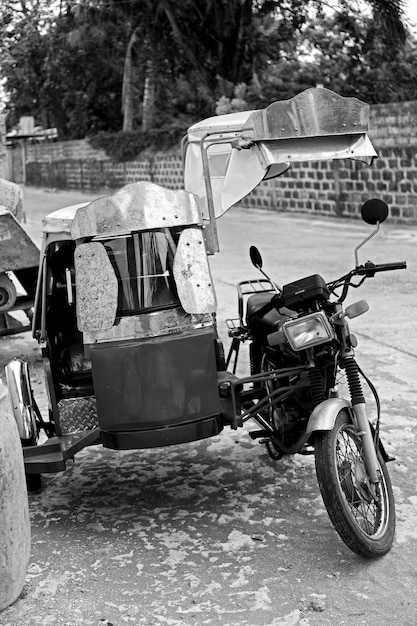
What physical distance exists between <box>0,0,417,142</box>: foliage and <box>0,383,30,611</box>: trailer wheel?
19.7 m

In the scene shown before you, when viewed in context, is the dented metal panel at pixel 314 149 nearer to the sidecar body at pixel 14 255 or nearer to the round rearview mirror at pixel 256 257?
the round rearview mirror at pixel 256 257

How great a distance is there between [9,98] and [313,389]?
4491 centimetres

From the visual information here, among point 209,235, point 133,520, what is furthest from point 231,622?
point 209,235

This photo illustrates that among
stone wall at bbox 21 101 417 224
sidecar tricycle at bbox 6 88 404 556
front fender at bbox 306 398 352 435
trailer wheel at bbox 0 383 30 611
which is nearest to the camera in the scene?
trailer wheel at bbox 0 383 30 611

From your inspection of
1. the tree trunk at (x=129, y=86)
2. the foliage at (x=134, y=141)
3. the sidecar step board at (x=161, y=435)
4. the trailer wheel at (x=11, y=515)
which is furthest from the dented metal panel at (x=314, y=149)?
the tree trunk at (x=129, y=86)

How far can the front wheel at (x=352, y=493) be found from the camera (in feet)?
11.5

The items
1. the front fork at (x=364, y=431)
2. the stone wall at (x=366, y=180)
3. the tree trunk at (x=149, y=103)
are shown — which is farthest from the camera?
the tree trunk at (x=149, y=103)

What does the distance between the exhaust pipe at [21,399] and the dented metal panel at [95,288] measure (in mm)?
362

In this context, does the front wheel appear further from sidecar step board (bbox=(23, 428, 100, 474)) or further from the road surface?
sidecar step board (bbox=(23, 428, 100, 474))

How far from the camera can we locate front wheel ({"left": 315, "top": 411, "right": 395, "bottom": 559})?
350 cm

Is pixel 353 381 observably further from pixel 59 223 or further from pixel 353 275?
pixel 59 223

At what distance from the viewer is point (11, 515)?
11.1 feet

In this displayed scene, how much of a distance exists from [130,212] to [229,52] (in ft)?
75.4

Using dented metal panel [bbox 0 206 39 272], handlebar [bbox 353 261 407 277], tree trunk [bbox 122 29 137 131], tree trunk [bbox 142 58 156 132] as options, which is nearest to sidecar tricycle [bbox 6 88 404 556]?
handlebar [bbox 353 261 407 277]
